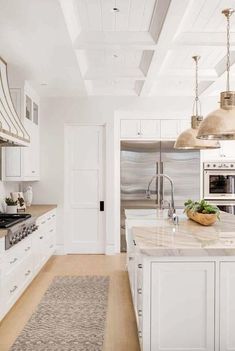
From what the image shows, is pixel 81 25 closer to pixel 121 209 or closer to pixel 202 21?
pixel 202 21

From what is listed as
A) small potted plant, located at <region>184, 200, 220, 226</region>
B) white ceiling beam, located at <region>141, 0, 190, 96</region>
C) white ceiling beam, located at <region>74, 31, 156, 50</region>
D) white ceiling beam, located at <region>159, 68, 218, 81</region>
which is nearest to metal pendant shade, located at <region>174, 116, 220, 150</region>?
small potted plant, located at <region>184, 200, 220, 226</region>

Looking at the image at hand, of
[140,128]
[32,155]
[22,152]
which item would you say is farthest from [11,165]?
[140,128]

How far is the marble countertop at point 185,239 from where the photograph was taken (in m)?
2.40

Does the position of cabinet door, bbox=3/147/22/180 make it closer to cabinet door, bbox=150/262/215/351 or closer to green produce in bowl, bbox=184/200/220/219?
green produce in bowl, bbox=184/200/220/219

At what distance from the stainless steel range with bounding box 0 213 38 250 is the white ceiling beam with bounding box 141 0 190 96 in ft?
7.81

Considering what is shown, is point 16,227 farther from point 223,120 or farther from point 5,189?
point 223,120

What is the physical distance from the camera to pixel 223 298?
8.09ft

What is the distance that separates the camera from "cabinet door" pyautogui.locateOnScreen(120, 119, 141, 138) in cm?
659

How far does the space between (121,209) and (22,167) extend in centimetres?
190

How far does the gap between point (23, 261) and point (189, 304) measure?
2234 mm

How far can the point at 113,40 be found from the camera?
3.98 m

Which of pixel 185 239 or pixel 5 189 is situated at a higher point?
pixel 5 189

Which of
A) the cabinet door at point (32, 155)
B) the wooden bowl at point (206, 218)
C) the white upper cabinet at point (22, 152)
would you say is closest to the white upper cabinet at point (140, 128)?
the cabinet door at point (32, 155)

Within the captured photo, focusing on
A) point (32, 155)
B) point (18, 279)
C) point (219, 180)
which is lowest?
point (18, 279)
